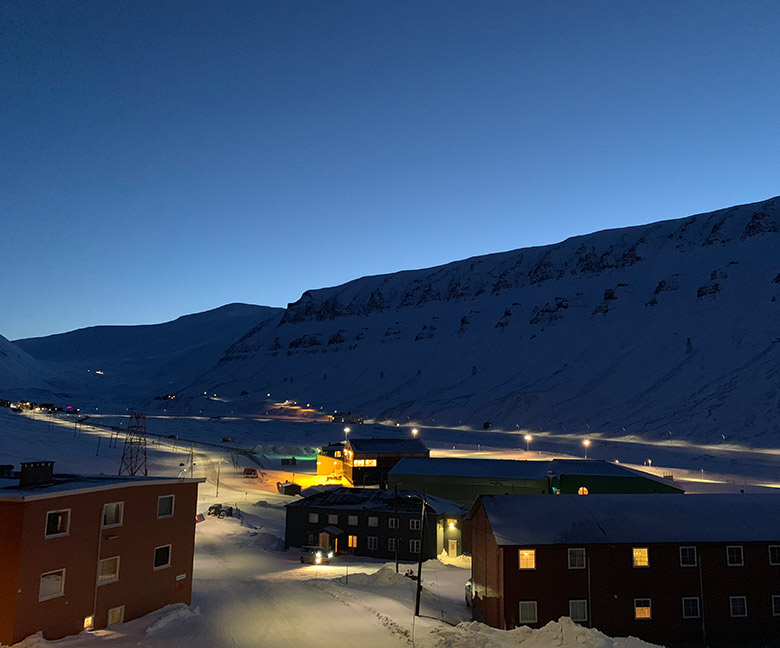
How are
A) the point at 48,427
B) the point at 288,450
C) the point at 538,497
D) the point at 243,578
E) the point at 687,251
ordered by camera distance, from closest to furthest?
the point at 538,497, the point at 243,578, the point at 48,427, the point at 288,450, the point at 687,251

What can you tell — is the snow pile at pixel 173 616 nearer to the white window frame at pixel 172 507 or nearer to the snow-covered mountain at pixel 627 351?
the white window frame at pixel 172 507

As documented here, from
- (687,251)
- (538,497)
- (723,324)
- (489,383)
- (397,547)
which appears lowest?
(397,547)

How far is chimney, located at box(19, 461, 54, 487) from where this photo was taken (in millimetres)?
21625

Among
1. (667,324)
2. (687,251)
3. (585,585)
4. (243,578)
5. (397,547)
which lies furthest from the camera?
(687,251)

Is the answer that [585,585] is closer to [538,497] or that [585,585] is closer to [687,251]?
[538,497]

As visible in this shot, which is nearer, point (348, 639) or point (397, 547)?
point (348, 639)

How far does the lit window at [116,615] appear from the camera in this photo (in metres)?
22.1

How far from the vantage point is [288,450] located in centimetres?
10275

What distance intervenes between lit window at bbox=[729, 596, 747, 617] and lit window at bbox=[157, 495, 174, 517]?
25.0 m

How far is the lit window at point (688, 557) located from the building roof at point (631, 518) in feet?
1.49

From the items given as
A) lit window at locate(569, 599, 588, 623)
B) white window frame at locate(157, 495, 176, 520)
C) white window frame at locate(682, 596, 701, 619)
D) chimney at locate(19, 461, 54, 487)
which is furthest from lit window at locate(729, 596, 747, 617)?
chimney at locate(19, 461, 54, 487)

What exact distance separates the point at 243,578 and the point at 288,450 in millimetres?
70770

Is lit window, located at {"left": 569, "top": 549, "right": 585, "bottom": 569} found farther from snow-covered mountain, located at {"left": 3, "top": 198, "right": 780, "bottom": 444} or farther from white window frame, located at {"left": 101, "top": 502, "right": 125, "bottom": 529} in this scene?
snow-covered mountain, located at {"left": 3, "top": 198, "right": 780, "bottom": 444}

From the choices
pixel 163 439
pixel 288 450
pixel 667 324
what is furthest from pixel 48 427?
pixel 667 324
